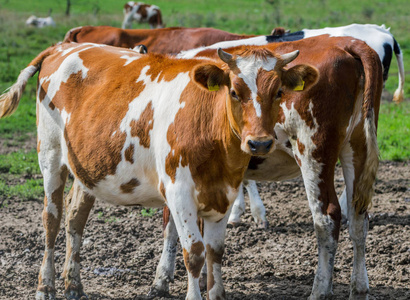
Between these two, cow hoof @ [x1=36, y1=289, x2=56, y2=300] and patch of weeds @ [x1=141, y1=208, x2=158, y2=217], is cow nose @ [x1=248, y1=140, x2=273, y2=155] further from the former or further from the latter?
patch of weeds @ [x1=141, y1=208, x2=158, y2=217]

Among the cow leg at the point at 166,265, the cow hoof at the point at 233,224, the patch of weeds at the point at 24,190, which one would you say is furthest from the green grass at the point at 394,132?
the patch of weeds at the point at 24,190

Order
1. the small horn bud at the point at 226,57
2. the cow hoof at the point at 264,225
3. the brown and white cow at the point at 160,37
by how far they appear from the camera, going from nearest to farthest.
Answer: the small horn bud at the point at 226,57
the cow hoof at the point at 264,225
the brown and white cow at the point at 160,37

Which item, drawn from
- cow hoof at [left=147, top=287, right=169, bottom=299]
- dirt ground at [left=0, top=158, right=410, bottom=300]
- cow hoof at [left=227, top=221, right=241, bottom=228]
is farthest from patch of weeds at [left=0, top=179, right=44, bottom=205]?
cow hoof at [left=147, top=287, right=169, bottom=299]

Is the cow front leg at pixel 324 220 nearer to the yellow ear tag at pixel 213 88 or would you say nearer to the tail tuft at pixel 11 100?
the yellow ear tag at pixel 213 88

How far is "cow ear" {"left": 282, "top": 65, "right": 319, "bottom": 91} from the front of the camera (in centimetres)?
421

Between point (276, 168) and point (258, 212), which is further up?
point (276, 168)

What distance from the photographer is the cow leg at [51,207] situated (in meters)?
5.31

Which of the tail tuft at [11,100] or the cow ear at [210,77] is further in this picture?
the tail tuft at [11,100]

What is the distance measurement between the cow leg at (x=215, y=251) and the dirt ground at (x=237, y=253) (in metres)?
0.44

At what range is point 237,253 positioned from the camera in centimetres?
622

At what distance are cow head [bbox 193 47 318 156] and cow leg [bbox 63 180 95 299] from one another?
1972 mm

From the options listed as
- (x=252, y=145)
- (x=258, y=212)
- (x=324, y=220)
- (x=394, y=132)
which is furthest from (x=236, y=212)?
(x=394, y=132)

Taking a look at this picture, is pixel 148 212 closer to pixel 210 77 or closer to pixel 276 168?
pixel 276 168

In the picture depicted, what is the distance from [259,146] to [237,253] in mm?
2680
